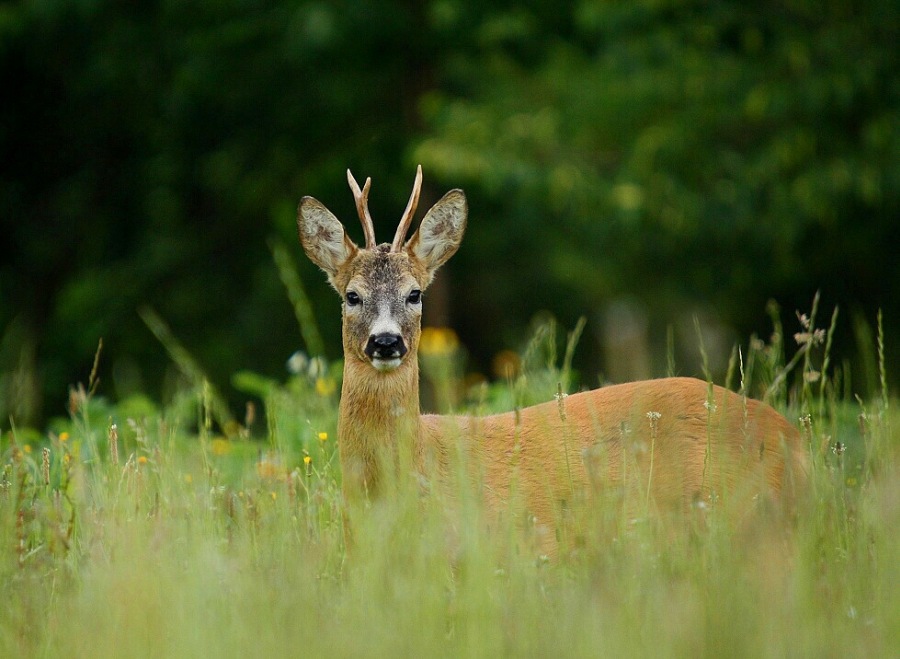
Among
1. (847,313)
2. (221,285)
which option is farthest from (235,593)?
(221,285)

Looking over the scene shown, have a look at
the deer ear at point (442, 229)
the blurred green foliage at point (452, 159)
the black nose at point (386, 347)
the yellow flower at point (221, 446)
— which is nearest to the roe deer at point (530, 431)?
the black nose at point (386, 347)

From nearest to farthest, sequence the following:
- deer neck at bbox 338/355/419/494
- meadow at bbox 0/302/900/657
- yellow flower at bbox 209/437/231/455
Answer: meadow at bbox 0/302/900/657 < deer neck at bbox 338/355/419/494 < yellow flower at bbox 209/437/231/455

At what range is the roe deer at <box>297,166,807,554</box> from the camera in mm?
4254

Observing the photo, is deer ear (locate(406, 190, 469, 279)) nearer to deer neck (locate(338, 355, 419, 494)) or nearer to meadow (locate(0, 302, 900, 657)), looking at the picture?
deer neck (locate(338, 355, 419, 494))

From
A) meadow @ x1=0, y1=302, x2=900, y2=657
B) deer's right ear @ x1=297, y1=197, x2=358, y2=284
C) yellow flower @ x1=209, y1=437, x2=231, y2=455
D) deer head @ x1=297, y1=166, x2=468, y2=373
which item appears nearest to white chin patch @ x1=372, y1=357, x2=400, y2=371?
deer head @ x1=297, y1=166, x2=468, y2=373

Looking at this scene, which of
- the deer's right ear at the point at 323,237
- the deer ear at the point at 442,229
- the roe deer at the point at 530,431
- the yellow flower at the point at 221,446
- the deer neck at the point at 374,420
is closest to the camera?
the roe deer at the point at 530,431

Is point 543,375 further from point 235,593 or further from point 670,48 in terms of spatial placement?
point 670,48

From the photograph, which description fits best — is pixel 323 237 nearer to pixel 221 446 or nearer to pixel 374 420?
pixel 374 420

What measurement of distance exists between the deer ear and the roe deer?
6.3 inches

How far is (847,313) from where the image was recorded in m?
11.5

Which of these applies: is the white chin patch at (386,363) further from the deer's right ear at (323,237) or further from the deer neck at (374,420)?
the deer's right ear at (323,237)

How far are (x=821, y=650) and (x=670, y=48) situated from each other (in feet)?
28.3

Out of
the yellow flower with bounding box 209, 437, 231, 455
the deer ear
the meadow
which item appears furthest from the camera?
the yellow flower with bounding box 209, 437, 231, 455

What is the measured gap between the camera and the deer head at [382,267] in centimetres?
457
